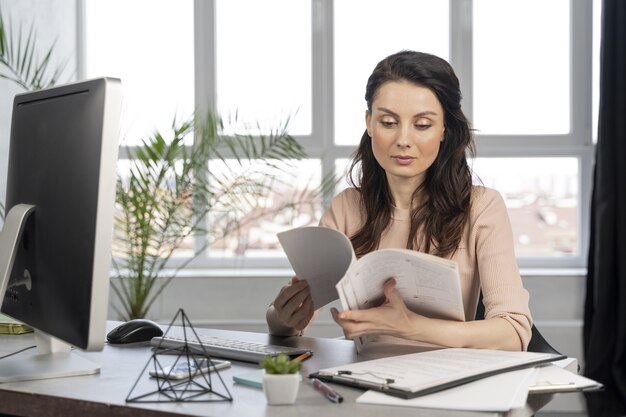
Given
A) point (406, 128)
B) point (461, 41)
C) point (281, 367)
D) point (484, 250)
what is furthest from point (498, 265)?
point (461, 41)

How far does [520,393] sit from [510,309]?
0.61m

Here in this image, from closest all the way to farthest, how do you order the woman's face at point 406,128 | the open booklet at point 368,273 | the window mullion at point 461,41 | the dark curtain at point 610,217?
the open booklet at point 368,273 < the woman's face at point 406,128 < the dark curtain at point 610,217 < the window mullion at point 461,41

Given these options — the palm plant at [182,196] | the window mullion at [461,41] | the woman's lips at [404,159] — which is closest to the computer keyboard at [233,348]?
the woman's lips at [404,159]

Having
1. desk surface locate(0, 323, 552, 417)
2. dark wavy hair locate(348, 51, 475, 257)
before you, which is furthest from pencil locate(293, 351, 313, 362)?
dark wavy hair locate(348, 51, 475, 257)

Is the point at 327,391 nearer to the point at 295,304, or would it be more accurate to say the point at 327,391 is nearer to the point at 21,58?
the point at 295,304

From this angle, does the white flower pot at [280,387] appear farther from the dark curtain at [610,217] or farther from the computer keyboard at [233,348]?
the dark curtain at [610,217]

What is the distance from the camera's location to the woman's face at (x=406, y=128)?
80.1 inches

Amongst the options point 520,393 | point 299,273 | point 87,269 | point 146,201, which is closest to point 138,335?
point 299,273

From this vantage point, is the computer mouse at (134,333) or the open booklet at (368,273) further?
the computer mouse at (134,333)

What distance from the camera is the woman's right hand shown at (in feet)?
6.04

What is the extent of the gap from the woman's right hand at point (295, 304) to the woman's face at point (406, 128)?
423mm

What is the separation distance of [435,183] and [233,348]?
786mm

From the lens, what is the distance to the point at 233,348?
160 centimetres

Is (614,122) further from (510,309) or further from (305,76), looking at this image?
(510,309)
